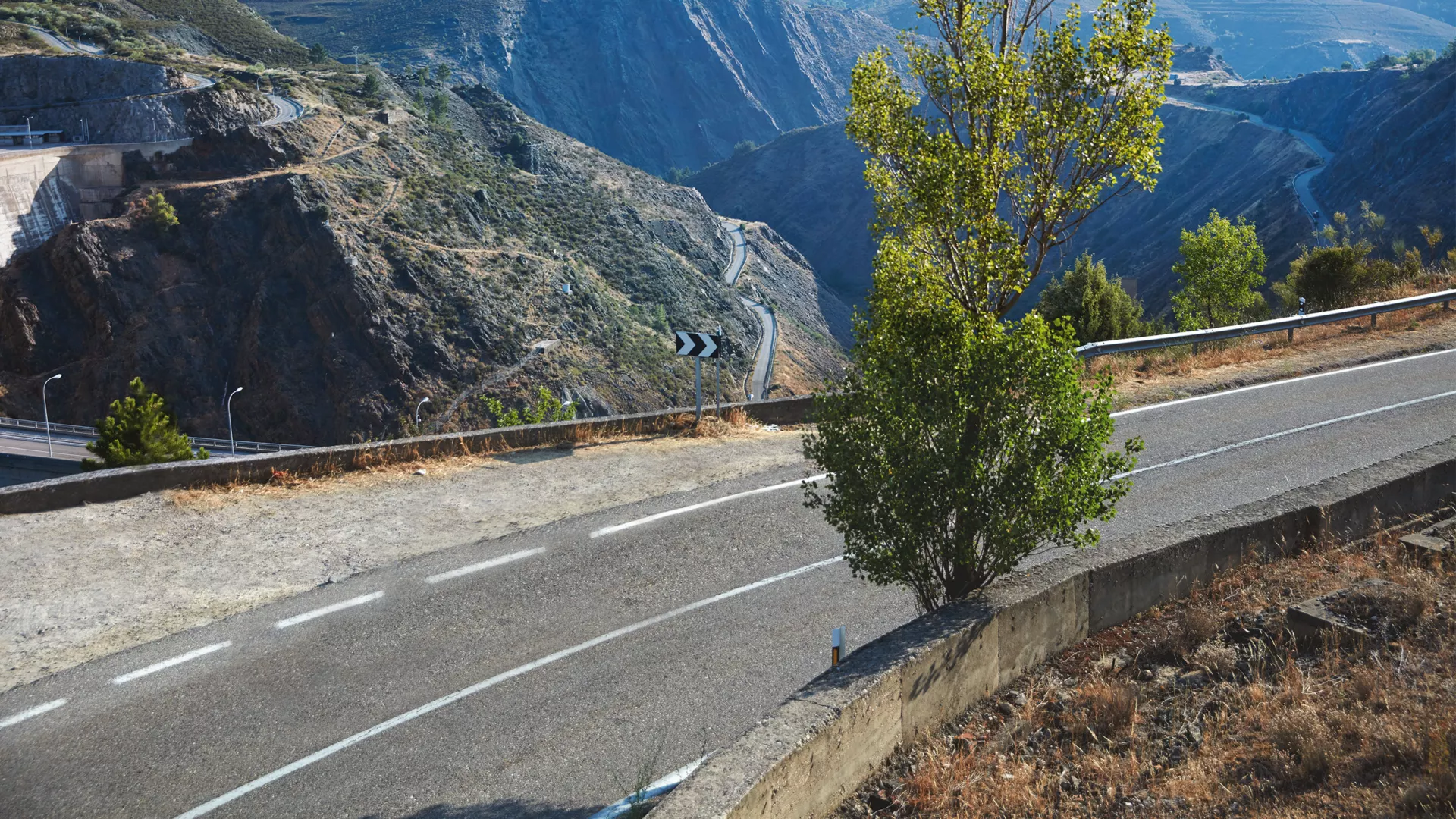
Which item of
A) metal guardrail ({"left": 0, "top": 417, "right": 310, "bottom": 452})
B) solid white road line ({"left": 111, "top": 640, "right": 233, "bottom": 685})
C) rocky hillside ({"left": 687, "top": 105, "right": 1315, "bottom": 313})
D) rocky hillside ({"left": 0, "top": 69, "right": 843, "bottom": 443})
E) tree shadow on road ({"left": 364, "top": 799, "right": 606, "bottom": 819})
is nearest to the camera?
tree shadow on road ({"left": 364, "top": 799, "right": 606, "bottom": 819})

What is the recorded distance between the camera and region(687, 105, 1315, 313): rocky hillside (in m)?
108

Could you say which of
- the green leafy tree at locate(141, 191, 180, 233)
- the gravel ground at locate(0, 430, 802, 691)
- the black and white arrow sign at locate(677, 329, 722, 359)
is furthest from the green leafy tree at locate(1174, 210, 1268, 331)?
the green leafy tree at locate(141, 191, 180, 233)

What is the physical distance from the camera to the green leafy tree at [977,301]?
7.12 m

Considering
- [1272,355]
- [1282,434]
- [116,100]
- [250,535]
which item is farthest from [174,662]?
[116,100]

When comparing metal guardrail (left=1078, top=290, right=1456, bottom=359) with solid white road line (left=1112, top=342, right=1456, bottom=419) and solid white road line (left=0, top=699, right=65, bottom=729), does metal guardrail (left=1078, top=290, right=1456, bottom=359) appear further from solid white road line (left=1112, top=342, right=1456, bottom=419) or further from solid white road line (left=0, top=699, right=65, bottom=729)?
solid white road line (left=0, top=699, right=65, bottom=729)

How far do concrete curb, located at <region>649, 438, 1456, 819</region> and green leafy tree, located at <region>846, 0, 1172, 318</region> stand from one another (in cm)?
243

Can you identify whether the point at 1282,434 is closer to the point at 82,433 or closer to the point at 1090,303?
the point at 1090,303

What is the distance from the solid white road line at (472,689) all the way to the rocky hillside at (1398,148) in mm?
92104

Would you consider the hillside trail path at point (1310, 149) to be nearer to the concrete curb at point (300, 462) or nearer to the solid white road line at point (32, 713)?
the concrete curb at point (300, 462)

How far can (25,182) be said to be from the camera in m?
70.6

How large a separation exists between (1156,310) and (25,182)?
307 ft

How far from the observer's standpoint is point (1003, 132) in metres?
8.42

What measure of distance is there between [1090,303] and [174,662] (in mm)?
31052

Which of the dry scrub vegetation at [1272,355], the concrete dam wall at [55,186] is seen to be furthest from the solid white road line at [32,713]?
the concrete dam wall at [55,186]
